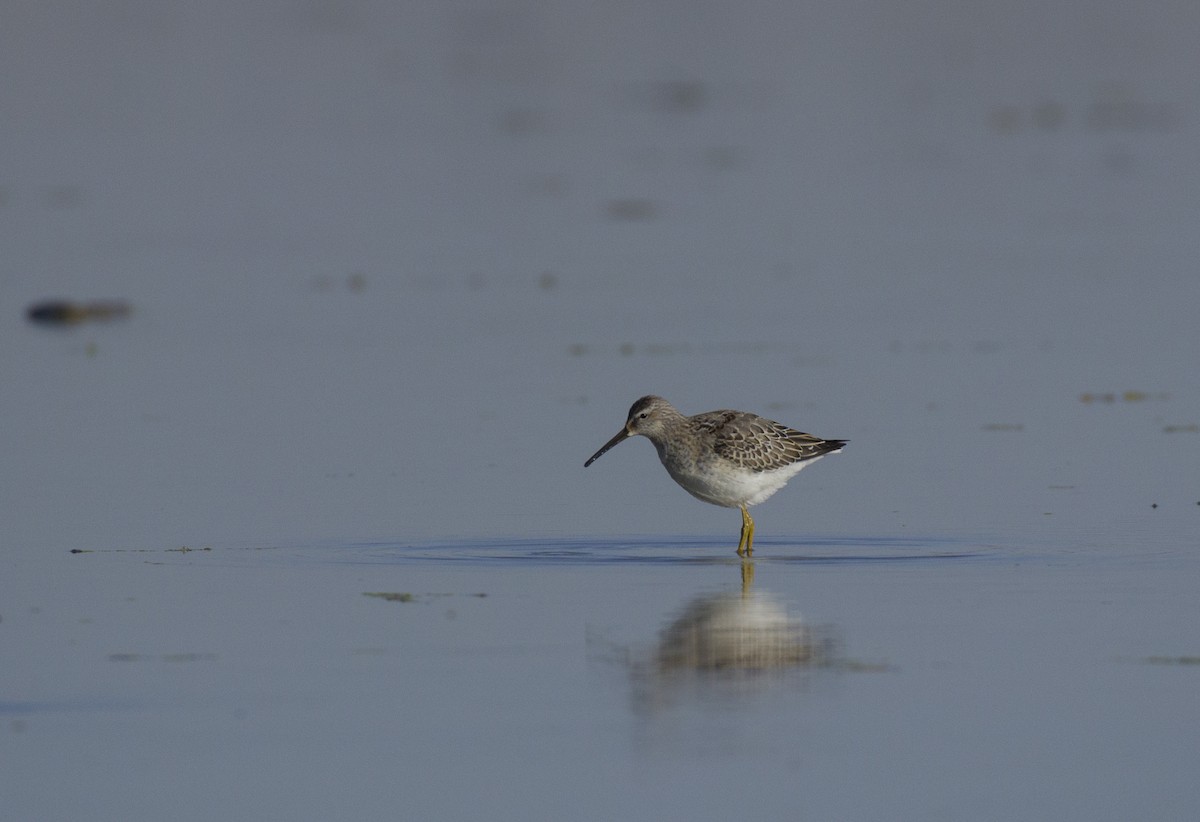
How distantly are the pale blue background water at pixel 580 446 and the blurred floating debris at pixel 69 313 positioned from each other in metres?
0.27

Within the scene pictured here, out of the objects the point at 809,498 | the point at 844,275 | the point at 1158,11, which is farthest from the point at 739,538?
the point at 1158,11

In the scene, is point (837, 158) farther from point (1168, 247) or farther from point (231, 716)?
point (231, 716)

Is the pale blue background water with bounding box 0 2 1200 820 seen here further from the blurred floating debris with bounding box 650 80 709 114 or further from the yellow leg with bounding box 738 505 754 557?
the blurred floating debris with bounding box 650 80 709 114

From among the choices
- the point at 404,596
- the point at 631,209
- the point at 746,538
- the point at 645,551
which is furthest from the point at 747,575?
the point at 631,209

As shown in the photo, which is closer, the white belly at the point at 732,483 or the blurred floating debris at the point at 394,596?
the blurred floating debris at the point at 394,596

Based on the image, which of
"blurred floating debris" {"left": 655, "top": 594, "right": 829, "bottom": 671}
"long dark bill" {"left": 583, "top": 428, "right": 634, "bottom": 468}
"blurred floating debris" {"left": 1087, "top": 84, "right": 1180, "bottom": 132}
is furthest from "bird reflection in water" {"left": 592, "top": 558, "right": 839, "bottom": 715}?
"blurred floating debris" {"left": 1087, "top": 84, "right": 1180, "bottom": 132}

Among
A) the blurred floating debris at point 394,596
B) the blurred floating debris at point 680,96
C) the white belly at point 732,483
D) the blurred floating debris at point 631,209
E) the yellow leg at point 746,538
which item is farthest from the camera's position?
the blurred floating debris at point 680,96

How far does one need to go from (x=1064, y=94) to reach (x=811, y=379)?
18.2 meters

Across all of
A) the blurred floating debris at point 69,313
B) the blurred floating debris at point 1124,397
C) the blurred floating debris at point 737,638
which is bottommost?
the blurred floating debris at point 737,638

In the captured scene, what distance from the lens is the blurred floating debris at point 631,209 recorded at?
2259cm

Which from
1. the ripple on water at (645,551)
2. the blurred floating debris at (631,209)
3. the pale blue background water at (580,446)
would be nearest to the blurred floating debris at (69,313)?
the pale blue background water at (580,446)

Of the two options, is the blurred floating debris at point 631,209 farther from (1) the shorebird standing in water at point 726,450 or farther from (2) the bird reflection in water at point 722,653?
(2) the bird reflection in water at point 722,653

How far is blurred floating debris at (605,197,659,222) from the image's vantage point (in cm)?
2259

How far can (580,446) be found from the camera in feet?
43.9
